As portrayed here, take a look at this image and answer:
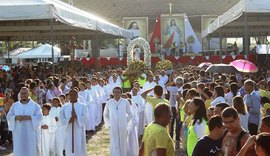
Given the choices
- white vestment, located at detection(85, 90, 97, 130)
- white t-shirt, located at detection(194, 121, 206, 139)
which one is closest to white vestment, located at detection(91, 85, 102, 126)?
white vestment, located at detection(85, 90, 97, 130)

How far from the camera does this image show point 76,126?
10.9 metres

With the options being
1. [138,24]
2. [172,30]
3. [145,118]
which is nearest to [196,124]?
[145,118]

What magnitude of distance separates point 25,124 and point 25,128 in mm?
82

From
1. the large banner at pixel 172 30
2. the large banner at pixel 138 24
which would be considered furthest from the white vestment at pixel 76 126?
the large banner at pixel 138 24

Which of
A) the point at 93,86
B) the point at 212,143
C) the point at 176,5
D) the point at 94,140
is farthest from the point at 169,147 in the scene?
the point at 176,5

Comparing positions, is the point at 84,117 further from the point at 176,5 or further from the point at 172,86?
the point at 176,5

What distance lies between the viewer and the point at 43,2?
15.0 m

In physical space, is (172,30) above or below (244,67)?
above

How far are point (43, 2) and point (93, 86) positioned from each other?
3847 mm

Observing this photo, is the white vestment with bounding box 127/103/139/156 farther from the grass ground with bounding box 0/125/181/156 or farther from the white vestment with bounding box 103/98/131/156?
the grass ground with bounding box 0/125/181/156

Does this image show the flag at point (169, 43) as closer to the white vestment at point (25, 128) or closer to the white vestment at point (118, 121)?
the white vestment at point (118, 121)

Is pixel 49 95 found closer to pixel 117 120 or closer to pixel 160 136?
pixel 117 120

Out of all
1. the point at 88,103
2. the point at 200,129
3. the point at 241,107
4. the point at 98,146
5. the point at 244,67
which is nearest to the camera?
the point at 200,129

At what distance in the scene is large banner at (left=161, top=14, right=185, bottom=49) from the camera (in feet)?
161
